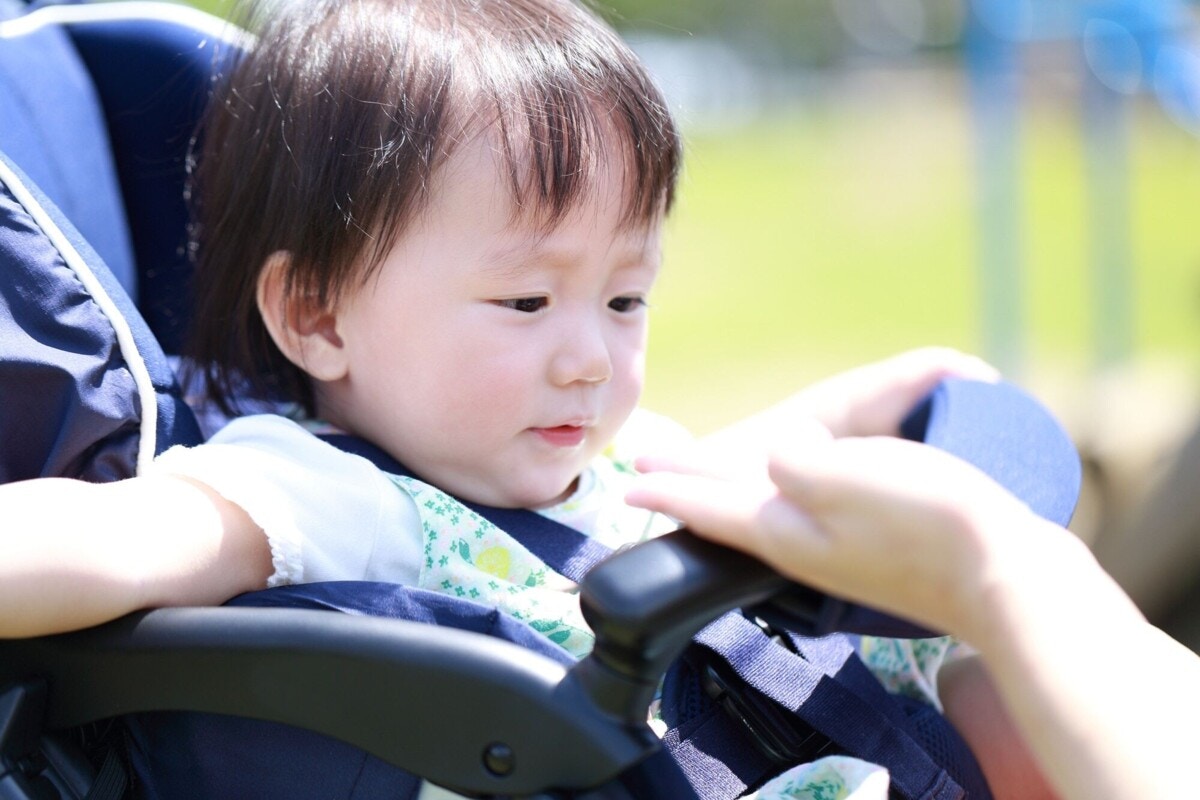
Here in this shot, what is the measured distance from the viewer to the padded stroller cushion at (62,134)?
124 centimetres

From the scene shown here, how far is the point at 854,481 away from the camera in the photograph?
0.80 meters

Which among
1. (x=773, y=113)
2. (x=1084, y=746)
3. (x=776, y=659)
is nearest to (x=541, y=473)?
(x=776, y=659)

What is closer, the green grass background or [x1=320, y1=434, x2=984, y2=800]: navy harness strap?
[x1=320, y1=434, x2=984, y2=800]: navy harness strap

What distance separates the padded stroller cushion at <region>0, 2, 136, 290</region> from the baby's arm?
397 mm

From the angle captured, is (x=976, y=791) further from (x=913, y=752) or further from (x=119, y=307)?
(x=119, y=307)

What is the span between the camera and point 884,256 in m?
7.14

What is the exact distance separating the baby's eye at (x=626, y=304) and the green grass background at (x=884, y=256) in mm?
222

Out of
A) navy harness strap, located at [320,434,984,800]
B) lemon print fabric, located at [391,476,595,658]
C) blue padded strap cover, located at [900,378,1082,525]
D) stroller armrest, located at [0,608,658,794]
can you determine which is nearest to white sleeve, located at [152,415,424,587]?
lemon print fabric, located at [391,476,595,658]

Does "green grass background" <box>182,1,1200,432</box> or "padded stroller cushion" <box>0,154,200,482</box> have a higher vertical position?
"padded stroller cushion" <box>0,154,200,482</box>

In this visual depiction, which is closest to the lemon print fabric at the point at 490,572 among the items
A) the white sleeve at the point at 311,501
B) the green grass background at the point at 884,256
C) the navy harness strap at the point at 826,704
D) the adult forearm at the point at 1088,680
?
the white sleeve at the point at 311,501

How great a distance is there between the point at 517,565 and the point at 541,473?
95mm

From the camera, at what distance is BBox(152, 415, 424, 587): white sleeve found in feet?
3.31

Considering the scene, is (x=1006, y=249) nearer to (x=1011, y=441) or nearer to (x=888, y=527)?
(x=1011, y=441)

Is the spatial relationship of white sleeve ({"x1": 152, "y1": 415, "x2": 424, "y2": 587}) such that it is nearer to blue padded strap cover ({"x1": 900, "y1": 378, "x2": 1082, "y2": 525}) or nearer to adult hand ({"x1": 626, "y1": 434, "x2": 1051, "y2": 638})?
adult hand ({"x1": 626, "y1": 434, "x2": 1051, "y2": 638})
